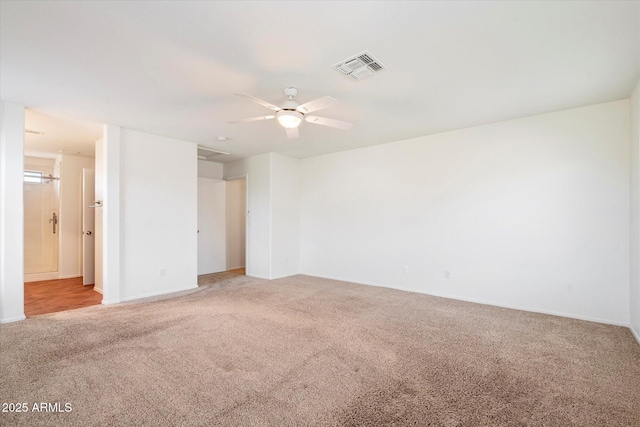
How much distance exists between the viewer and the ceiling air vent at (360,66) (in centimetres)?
244

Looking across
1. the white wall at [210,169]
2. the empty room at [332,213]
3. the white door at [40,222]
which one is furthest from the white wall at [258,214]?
the white door at [40,222]

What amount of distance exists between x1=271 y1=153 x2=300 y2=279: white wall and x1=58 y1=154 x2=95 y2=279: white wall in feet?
13.9

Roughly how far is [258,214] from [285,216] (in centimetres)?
58

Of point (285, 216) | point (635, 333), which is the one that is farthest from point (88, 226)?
point (635, 333)

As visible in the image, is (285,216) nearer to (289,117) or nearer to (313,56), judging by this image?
(289,117)

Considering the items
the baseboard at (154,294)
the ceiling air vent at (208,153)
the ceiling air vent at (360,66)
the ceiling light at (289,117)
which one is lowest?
the baseboard at (154,294)

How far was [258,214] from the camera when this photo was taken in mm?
6133

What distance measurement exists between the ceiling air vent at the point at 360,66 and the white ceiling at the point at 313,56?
0.21ft

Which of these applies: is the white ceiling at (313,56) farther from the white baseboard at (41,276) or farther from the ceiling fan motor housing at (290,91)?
the white baseboard at (41,276)

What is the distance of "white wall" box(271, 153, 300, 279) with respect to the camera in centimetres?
595

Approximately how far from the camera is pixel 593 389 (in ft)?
6.80

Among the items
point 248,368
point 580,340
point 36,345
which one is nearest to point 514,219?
point 580,340

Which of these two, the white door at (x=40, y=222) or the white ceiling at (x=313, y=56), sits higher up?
the white ceiling at (x=313, y=56)

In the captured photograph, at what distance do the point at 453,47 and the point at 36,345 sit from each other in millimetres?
4647
